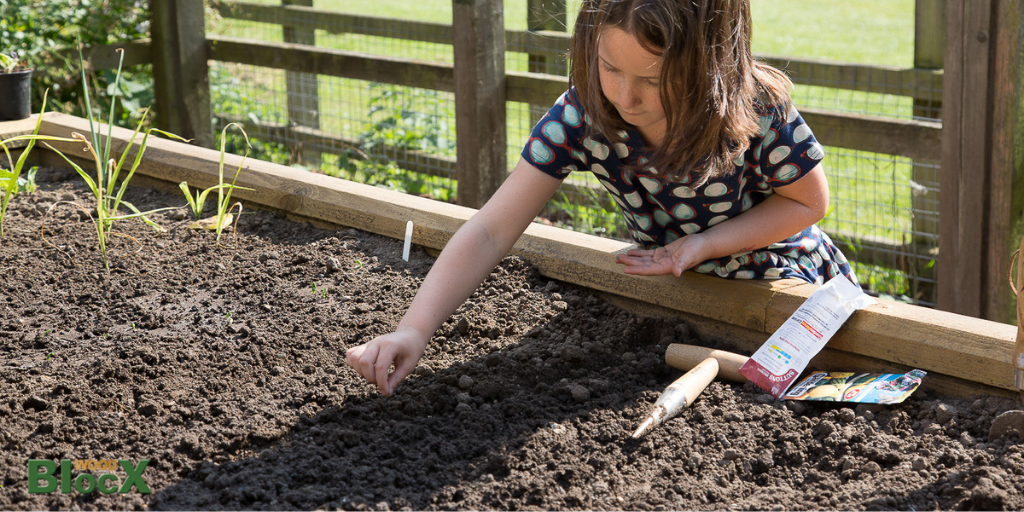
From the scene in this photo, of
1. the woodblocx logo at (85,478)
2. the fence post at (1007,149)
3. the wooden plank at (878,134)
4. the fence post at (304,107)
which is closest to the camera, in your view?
the woodblocx logo at (85,478)

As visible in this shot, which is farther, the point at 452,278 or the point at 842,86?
the point at 842,86

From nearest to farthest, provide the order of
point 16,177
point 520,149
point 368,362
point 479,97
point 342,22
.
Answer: point 368,362
point 16,177
point 479,97
point 520,149
point 342,22

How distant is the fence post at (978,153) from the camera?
216 centimetres

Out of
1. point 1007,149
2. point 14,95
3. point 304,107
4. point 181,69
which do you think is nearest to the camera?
point 1007,149

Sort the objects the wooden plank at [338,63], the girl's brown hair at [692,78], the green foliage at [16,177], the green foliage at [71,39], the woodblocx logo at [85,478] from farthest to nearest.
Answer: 1. the green foliage at [71,39]
2. the wooden plank at [338,63]
3. the green foliage at [16,177]
4. the girl's brown hair at [692,78]
5. the woodblocx logo at [85,478]

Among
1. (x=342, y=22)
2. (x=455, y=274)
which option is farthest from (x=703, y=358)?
(x=342, y=22)

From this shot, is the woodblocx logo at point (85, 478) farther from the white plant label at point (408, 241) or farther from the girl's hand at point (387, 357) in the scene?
the white plant label at point (408, 241)

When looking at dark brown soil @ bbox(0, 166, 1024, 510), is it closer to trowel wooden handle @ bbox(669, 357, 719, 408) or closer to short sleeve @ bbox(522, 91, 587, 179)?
trowel wooden handle @ bbox(669, 357, 719, 408)

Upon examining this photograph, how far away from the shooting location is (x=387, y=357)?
4.40 ft

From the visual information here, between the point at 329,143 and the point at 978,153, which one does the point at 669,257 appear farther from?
the point at 329,143

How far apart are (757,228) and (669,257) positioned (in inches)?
6.9

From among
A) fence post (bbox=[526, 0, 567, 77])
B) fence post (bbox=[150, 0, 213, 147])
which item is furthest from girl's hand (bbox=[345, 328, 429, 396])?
fence post (bbox=[150, 0, 213, 147])

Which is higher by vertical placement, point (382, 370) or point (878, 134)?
point (878, 134)

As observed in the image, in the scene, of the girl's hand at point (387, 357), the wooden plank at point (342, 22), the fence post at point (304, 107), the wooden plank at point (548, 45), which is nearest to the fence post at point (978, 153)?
the wooden plank at point (548, 45)
